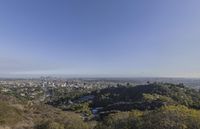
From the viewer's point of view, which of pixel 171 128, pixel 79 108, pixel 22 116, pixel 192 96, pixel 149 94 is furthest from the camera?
pixel 192 96

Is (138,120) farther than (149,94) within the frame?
No

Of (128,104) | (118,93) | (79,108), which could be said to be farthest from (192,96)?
(79,108)

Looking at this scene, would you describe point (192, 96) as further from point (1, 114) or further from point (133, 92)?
point (1, 114)

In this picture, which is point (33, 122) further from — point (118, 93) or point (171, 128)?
point (118, 93)

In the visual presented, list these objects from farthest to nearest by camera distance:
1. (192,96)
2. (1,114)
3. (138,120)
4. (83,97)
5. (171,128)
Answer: (83,97) < (192,96) < (1,114) < (138,120) < (171,128)

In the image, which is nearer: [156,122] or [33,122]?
[156,122]

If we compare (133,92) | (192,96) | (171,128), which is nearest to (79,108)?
(133,92)

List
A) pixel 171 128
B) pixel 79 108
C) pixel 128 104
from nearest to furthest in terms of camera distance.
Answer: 1. pixel 171 128
2. pixel 128 104
3. pixel 79 108

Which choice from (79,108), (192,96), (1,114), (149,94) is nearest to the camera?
(1,114)
